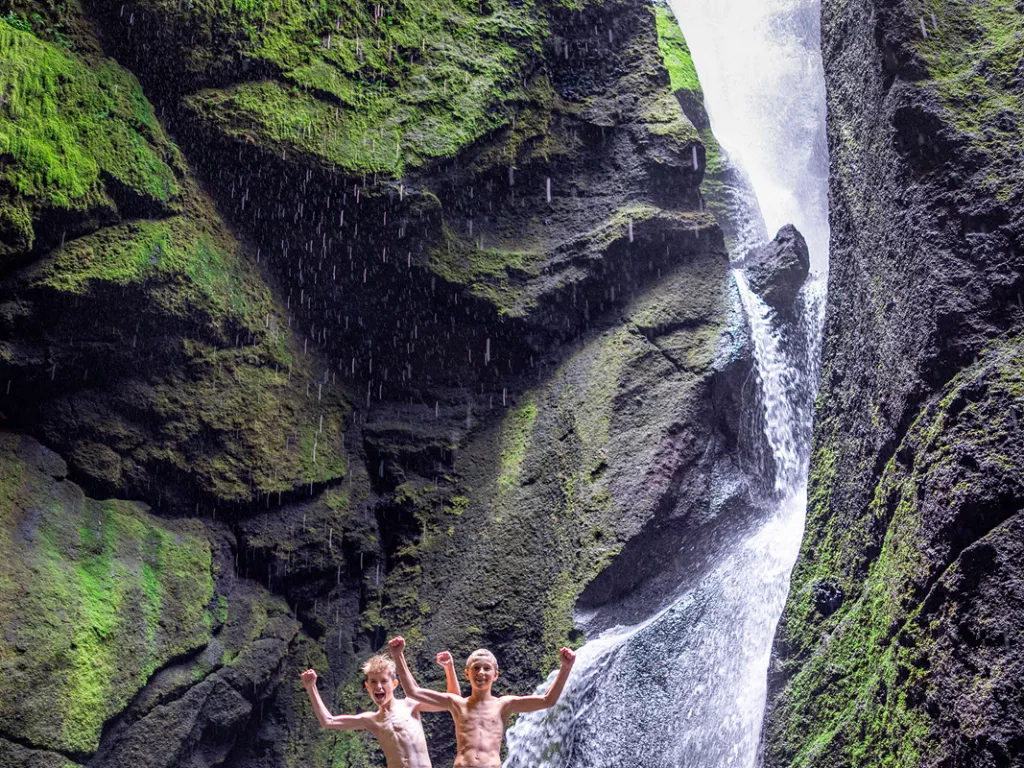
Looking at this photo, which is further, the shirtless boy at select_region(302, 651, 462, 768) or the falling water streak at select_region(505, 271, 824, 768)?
the falling water streak at select_region(505, 271, 824, 768)

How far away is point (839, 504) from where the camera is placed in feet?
16.5

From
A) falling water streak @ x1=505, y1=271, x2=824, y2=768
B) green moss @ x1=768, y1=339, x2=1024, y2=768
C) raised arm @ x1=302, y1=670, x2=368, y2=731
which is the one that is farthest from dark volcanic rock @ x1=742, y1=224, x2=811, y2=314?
raised arm @ x1=302, y1=670, x2=368, y2=731

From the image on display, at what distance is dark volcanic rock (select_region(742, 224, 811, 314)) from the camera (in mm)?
9602

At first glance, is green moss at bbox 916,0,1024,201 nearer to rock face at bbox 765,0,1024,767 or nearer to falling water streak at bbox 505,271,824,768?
rock face at bbox 765,0,1024,767

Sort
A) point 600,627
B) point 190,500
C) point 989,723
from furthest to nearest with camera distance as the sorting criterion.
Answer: point 190,500 < point 600,627 < point 989,723

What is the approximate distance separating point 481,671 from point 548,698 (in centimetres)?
45

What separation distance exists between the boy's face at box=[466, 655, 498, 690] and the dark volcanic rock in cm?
660

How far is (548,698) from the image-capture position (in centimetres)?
429

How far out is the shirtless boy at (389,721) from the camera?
456cm

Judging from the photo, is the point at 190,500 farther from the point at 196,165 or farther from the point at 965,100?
the point at 965,100

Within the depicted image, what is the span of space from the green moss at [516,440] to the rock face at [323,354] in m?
0.04

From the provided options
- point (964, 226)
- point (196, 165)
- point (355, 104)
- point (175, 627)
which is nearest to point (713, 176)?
point (355, 104)

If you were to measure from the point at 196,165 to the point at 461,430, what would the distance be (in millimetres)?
3820

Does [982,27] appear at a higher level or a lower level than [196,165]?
lower
